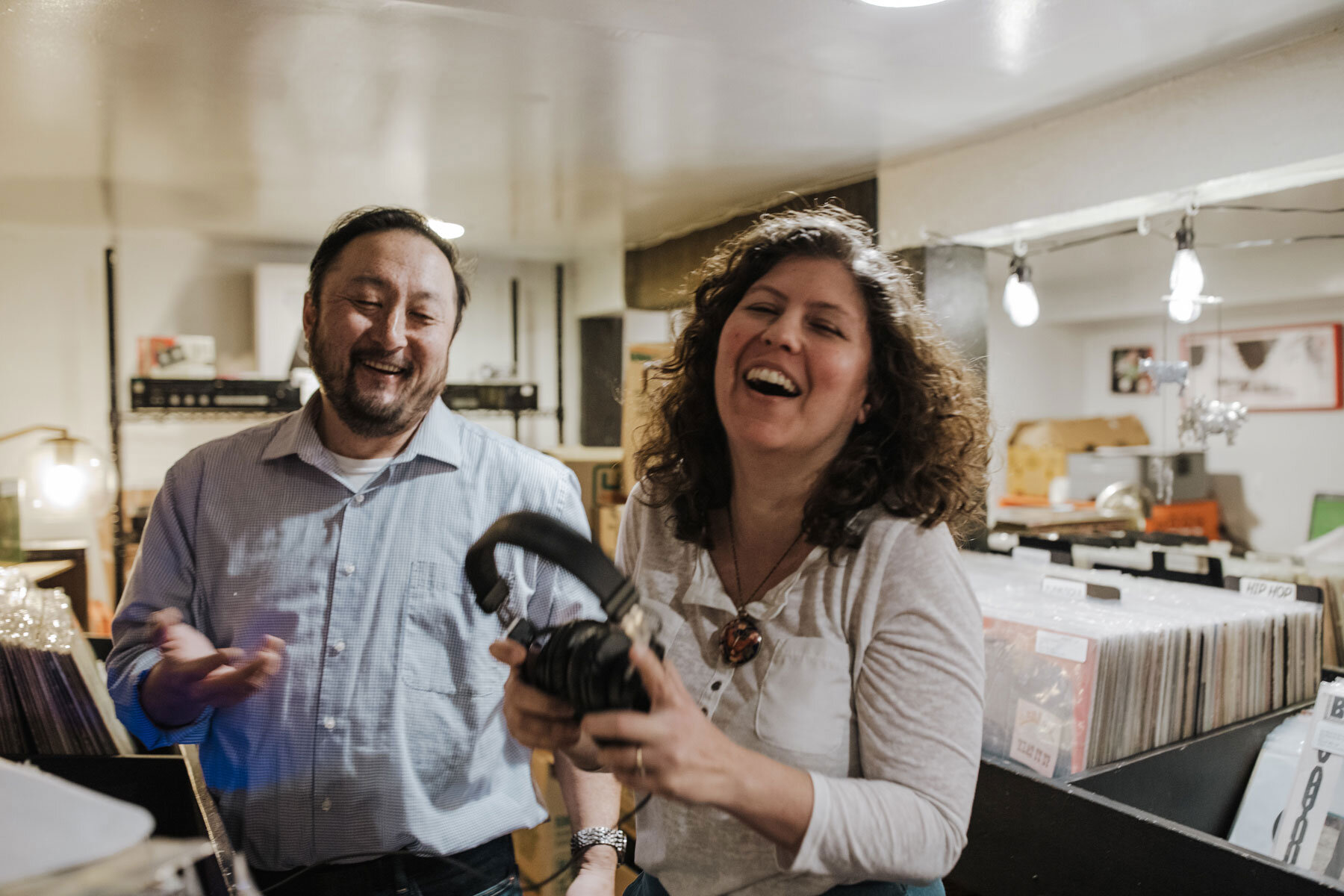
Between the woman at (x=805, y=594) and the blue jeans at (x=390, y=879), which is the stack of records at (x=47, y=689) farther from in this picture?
the woman at (x=805, y=594)

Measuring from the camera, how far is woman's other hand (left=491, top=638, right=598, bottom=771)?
2.72 ft

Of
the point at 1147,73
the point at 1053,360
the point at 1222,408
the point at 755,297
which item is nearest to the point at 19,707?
the point at 755,297

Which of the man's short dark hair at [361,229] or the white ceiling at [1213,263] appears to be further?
the white ceiling at [1213,263]

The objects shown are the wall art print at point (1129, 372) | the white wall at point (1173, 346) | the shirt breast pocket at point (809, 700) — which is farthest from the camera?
the wall art print at point (1129, 372)

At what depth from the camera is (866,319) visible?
1.18 meters

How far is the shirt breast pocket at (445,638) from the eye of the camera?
1.32 meters

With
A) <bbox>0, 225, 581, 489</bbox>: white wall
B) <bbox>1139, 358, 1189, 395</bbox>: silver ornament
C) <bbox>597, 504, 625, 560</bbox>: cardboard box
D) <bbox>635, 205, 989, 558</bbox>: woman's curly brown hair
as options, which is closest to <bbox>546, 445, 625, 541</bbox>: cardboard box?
<bbox>597, 504, 625, 560</bbox>: cardboard box

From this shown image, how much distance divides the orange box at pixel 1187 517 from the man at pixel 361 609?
5.55 m

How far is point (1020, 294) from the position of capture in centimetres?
311

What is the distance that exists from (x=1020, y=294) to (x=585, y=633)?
9.10 feet

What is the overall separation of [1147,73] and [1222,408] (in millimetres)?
1627

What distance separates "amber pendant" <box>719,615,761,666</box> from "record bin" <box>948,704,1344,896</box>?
1.01 metres

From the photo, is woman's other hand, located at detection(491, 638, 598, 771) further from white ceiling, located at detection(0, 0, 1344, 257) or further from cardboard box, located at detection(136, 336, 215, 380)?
cardboard box, located at detection(136, 336, 215, 380)

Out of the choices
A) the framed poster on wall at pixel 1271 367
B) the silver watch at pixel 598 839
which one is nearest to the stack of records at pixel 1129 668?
the silver watch at pixel 598 839
